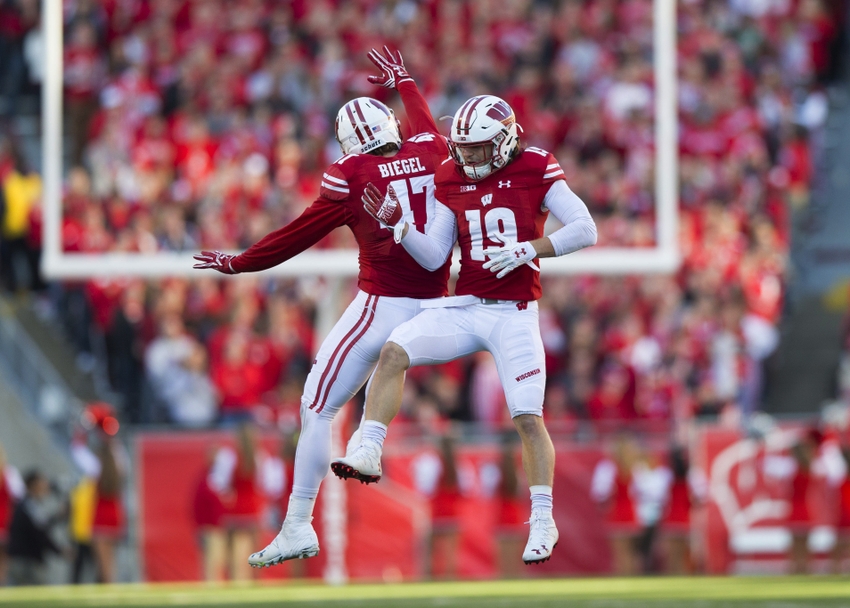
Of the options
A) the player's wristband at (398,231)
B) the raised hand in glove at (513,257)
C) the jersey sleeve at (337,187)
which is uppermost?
the jersey sleeve at (337,187)

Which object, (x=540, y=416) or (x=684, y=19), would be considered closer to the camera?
(x=540, y=416)

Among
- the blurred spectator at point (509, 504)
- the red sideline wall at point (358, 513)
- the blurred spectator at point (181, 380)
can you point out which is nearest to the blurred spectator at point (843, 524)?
the red sideline wall at point (358, 513)

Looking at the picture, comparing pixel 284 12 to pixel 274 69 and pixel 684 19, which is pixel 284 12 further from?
pixel 684 19

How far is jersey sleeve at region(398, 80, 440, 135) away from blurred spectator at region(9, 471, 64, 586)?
7.37 meters

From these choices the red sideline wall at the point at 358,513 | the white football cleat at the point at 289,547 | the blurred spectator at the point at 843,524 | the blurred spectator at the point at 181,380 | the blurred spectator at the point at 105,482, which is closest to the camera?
the white football cleat at the point at 289,547

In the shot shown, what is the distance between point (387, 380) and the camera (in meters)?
9.16

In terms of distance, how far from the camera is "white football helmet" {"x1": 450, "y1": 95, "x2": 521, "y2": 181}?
8938mm

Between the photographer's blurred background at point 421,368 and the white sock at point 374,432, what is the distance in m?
5.48

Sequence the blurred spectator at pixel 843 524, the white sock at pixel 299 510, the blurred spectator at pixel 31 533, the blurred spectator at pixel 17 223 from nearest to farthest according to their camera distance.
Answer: the white sock at pixel 299 510 < the blurred spectator at pixel 31 533 < the blurred spectator at pixel 843 524 < the blurred spectator at pixel 17 223

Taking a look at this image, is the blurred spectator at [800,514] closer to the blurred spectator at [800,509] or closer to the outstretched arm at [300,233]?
the blurred spectator at [800,509]

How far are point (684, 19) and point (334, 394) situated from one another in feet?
28.8

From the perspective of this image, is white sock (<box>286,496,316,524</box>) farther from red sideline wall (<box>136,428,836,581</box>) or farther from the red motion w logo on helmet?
red sideline wall (<box>136,428,836,581</box>)

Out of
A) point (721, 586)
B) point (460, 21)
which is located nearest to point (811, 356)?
point (721, 586)

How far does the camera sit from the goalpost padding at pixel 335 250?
1393cm
